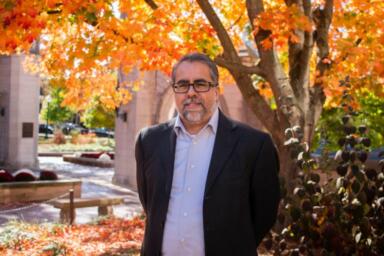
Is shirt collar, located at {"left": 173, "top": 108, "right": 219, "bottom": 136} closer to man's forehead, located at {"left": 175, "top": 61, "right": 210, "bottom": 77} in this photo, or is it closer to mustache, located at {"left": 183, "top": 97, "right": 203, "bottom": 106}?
mustache, located at {"left": 183, "top": 97, "right": 203, "bottom": 106}

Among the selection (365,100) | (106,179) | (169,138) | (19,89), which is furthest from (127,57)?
(19,89)

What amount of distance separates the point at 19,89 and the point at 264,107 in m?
16.1

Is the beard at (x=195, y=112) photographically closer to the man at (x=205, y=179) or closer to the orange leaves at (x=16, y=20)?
the man at (x=205, y=179)

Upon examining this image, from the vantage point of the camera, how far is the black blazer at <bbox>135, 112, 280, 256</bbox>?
9.56 feet

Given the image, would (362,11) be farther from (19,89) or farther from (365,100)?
(19,89)

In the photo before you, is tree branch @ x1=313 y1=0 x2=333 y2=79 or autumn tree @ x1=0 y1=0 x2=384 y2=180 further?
tree branch @ x1=313 y1=0 x2=333 y2=79

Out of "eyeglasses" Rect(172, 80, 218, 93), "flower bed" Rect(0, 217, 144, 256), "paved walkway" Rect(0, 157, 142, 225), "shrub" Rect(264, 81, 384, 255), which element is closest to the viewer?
"eyeglasses" Rect(172, 80, 218, 93)

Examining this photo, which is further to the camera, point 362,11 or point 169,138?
point 362,11

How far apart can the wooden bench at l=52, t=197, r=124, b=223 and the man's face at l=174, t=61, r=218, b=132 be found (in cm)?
767

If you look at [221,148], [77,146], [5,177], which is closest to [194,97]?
[221,148]

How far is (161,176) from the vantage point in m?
3.06

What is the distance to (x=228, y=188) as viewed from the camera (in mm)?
2939

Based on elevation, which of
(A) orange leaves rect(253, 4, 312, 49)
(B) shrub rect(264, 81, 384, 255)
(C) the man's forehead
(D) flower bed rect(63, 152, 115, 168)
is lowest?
(D) flower bed rect(63, 152, 115, 168)

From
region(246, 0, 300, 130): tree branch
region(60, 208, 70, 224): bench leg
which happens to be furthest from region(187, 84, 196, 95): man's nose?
region(60, 208, 70, 224): bench leg
